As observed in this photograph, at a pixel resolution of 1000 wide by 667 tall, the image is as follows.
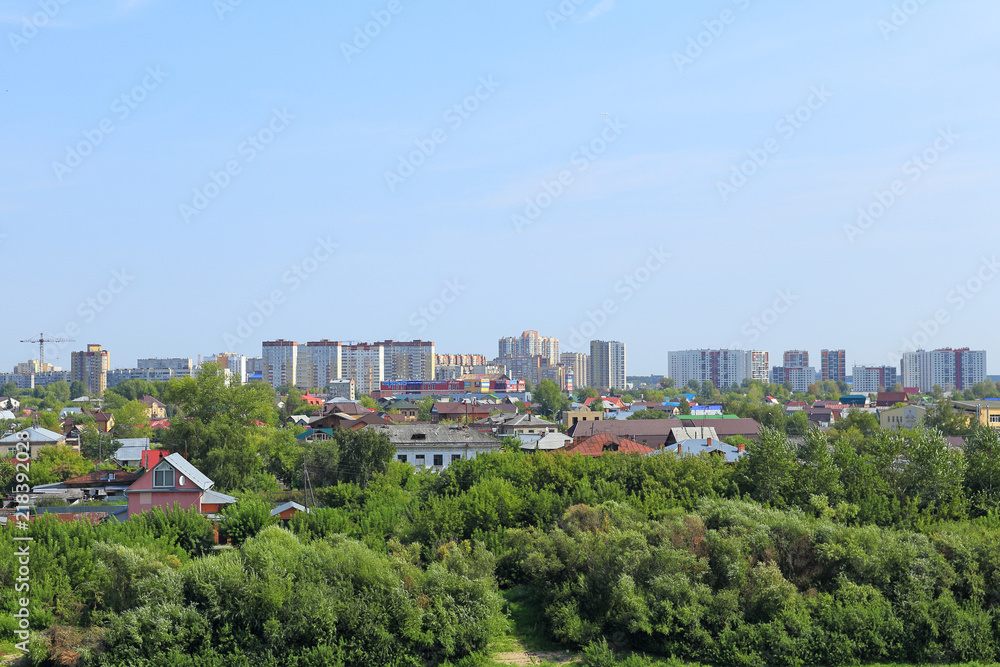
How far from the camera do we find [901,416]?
5900 cm

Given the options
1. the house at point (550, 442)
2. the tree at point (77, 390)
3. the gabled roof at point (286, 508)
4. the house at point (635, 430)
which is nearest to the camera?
the gabled roof at point (286, 508)

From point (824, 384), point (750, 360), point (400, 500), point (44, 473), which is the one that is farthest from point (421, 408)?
point (750, 360)

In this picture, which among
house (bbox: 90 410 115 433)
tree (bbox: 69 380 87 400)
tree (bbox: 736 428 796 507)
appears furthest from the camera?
tree (bbox: 69 380 87 400)

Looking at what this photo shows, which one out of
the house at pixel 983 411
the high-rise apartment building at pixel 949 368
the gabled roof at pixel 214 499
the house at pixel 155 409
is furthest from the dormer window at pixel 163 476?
the high-rise apartment building at pixel 949 368

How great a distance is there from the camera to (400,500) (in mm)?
26125

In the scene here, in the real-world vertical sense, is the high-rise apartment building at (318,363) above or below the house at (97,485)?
above

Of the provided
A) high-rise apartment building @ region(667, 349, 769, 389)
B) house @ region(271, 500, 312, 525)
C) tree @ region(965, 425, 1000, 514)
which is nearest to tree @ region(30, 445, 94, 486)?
house @ region(271, 500, 312, 525)

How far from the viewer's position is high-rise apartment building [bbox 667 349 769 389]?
522 feet

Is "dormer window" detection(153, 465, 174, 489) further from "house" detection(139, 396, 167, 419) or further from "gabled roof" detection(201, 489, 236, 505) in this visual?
"house" detection(139, 396, 167, 419)

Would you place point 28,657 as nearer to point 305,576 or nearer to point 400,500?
point 305,576

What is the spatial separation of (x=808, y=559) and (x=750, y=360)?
146 meters

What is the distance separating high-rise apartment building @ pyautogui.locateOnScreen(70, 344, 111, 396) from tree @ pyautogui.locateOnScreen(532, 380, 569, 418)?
231 feet

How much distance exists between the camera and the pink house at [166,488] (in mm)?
24125

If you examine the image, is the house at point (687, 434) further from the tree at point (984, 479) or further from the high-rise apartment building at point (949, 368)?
the high-rise apartment building at point (949, 368)
